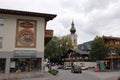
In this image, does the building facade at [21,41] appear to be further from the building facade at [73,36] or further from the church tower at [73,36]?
the church tower at [73,36]

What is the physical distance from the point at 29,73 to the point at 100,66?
25575mm

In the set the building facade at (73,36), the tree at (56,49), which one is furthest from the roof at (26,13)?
the building facade at (73,36)

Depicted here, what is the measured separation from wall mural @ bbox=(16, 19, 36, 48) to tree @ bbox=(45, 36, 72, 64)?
5280cm

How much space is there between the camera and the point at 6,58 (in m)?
27.9

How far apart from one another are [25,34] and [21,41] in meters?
1.19

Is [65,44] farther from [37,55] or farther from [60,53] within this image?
[37,55]

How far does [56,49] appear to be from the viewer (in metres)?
83.3

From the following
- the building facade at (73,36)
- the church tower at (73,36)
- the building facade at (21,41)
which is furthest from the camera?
the church tower at (73,36)

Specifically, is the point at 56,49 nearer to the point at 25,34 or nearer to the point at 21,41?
the point at 25,34

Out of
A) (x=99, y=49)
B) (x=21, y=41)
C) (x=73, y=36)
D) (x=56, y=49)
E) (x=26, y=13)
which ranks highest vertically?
(x=73, y=36)

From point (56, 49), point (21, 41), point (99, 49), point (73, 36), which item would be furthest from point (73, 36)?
point (21, 41)

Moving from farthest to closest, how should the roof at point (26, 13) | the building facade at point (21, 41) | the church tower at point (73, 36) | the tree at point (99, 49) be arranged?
the church tower at point (73, 36)
the tree at point (99, 49)
the roof at point (26, 13)
the building facade at point (21, 41)

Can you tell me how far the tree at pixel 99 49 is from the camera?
52.6 metres

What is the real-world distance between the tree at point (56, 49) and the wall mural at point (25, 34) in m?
52.8
